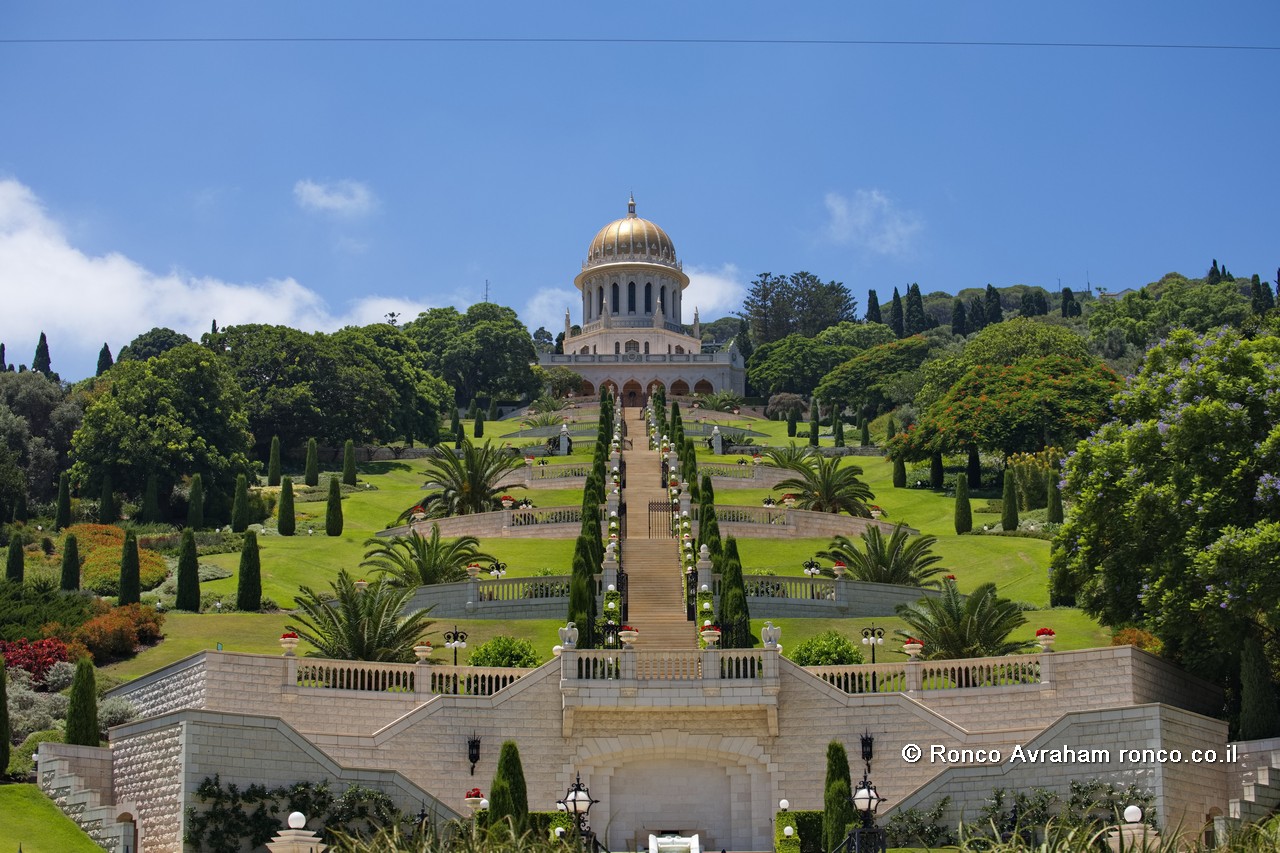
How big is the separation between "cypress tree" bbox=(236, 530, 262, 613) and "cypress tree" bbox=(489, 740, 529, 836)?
18111 millimetres

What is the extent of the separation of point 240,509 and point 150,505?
16.5ft

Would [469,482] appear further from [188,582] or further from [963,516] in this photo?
[963,516]

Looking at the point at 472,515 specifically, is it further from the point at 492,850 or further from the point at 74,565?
the point at 492,850

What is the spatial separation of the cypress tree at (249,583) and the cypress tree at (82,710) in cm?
1258

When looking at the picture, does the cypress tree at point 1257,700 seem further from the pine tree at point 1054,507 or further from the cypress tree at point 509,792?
the pine tree at point 1054,507

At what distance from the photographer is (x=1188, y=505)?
115ft

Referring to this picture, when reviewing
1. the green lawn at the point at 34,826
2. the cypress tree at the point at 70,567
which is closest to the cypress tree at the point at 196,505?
the cypress tree at the point at 70,567

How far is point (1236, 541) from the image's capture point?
33250 millimetres

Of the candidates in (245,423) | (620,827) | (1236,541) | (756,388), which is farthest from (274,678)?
(756,388)

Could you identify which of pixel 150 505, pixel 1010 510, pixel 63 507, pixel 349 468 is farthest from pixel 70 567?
pixel 1010 510

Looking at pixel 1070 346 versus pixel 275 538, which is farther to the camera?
pixel 1070 346

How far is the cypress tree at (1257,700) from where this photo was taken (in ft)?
104

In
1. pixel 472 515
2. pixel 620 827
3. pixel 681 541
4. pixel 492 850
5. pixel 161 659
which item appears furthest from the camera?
pixel 472 515

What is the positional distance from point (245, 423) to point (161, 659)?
32.7 metres
